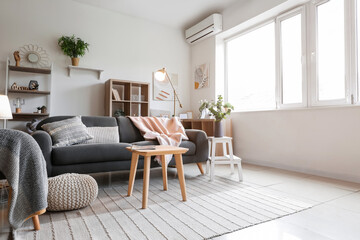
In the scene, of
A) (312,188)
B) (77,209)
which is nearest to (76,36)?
(77,209)

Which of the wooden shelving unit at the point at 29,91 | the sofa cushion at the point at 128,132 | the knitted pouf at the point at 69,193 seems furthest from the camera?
the wooden shelving unit at the point at 29,91

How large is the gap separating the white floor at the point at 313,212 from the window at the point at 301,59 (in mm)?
1098

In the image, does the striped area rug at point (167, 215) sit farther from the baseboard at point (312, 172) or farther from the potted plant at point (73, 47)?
the potted plant at point (73, 47)

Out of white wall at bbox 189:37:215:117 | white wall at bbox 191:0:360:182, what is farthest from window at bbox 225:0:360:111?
white wall at bbox 189:37:215:117

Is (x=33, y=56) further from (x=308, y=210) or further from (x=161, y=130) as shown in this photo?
(x=308, y=210)

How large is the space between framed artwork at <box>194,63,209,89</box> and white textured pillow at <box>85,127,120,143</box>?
2.56m

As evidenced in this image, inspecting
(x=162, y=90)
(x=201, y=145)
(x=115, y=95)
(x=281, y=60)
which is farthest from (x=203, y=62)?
(x=201, y=145)

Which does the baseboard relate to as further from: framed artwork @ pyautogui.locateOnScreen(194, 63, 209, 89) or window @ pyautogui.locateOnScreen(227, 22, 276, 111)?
framed artwork @ pyautogui.locateOnScreen(194, 63, 209, 89)

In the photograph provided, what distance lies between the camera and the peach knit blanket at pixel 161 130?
9.26ft

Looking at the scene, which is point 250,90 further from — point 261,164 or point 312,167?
point 312,167

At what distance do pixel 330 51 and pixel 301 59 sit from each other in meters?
0.38

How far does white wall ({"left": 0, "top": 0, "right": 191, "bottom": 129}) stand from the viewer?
146 inches

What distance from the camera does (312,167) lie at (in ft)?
10.2

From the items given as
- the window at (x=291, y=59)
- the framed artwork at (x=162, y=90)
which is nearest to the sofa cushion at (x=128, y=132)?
the framed artwork at (x=162, y=90)
